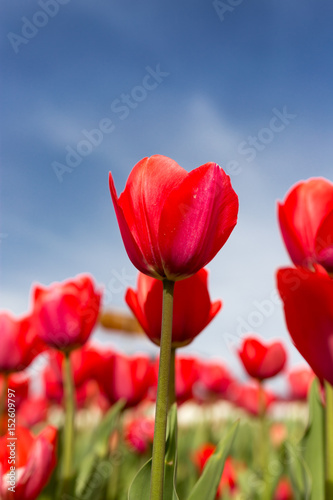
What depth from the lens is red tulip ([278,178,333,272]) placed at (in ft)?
2.75

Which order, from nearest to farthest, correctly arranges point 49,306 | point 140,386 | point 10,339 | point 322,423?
1. point 322,423
2. point 49,306
3. point 10,339
4. point 140,386

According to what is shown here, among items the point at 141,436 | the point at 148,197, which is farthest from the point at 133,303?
the point at 141,436

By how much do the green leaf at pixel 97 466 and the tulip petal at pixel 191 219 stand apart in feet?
2.32

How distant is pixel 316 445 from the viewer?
0.91 m

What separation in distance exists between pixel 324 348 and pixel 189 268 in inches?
7.3

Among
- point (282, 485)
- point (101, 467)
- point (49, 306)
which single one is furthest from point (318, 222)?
point (282, 485)

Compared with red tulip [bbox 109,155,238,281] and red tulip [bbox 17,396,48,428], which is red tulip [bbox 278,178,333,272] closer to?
red tulip [bbox 109,155,238,281]

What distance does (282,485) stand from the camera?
187cm

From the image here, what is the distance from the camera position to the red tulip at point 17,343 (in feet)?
4.54

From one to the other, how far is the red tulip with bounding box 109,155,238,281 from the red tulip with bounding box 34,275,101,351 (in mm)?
608

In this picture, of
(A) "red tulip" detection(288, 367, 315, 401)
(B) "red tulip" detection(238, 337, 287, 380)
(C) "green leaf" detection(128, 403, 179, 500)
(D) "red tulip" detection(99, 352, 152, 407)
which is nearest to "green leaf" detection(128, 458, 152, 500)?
(C) "green leaf" detection(128, 403, 179, 500)

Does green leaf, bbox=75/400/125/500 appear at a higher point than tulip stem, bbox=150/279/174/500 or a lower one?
lower

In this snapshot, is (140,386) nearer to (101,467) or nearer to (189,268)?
(101,467)

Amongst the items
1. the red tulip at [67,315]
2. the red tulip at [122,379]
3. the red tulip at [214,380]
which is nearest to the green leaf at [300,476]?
the red tulip at [67,315]
